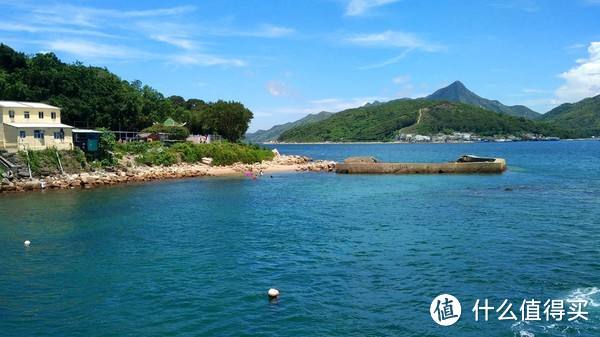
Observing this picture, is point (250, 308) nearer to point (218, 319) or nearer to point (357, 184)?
point (218, 319)

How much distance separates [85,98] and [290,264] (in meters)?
64.8

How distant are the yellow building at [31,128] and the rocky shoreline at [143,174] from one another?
16.6ft

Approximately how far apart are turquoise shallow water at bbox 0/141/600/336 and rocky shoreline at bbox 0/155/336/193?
10558mm

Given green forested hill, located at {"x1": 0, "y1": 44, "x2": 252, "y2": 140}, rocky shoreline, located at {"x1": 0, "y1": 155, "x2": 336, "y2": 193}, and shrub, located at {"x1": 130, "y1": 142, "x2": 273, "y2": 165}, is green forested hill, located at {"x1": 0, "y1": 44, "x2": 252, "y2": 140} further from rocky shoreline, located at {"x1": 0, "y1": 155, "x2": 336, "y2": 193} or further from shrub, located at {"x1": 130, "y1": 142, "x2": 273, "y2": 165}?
rocky shoreline, located at {"x1": 0, "y1": 155, "x2": 336, "y2": 193}

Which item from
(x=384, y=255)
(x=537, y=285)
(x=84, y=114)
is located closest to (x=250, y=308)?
(x=384, y=255)

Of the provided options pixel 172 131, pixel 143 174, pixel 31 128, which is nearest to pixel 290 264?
pixel 143 174

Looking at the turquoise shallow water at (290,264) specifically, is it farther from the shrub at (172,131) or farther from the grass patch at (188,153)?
the shrub at (172,131)

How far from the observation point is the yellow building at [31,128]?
180 feet

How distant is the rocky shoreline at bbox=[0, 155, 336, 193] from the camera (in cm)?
5113

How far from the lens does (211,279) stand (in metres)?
19.9

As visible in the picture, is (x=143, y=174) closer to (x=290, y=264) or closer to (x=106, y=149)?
(x=106, y=149)

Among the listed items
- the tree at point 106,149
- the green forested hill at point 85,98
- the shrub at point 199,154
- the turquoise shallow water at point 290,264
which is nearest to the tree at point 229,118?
the green forested hill at point 85,98

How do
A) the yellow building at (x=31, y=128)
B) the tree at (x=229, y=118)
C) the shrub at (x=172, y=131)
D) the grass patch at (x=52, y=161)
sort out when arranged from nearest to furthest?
1. the grass patch at (x=52, y=161)
2. the yellow building at (x=31, y=128)
3. the shrub at (x=172, y=131)
4. the tree at (x=229, y=118)

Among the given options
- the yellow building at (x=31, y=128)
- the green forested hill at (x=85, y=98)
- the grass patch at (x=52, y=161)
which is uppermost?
the green forested hill at (x=85, y=98)
